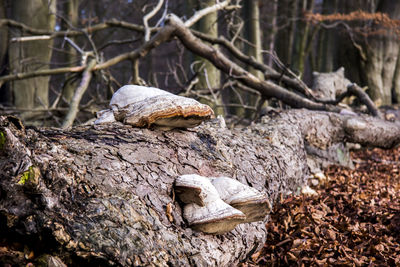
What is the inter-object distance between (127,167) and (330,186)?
97.5 inches

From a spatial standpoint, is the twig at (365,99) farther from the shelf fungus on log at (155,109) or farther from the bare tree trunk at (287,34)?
the bare tree trunk at (287,34)

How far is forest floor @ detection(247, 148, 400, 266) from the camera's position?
1.99 meters

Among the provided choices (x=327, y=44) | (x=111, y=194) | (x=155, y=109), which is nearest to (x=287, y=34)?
(x=327, y=44)

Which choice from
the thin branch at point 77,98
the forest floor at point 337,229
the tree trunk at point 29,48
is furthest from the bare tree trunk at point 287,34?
the forest floor at point 337,229

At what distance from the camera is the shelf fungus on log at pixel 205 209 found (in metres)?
1.47

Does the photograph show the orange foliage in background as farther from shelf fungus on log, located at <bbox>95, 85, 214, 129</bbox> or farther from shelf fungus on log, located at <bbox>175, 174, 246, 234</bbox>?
shelf fungus on log, located at <bbox>175, 174, 246, 234</bbox>

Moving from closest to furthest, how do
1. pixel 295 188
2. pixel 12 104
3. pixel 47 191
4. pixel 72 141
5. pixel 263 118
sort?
pixel 47 191, pixel 72 141, pixel 295 188, pixel 263 118, pixel 12 104

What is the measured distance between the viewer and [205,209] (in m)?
1.53

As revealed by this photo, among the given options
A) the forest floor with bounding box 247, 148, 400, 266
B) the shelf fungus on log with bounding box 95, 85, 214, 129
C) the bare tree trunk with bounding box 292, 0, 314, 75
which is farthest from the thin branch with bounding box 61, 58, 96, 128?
the bare tree trunk with bounding box 292, 0, 314, 75

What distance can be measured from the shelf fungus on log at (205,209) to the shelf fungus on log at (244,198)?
7 centimetres

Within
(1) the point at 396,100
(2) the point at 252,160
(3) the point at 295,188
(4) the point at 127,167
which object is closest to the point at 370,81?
(1) the point at 396,100

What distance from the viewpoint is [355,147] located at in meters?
5.72

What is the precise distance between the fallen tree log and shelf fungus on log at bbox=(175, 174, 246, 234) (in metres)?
0.06

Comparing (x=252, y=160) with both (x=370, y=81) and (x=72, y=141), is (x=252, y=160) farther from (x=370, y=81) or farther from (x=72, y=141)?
(x=370, y=81)
